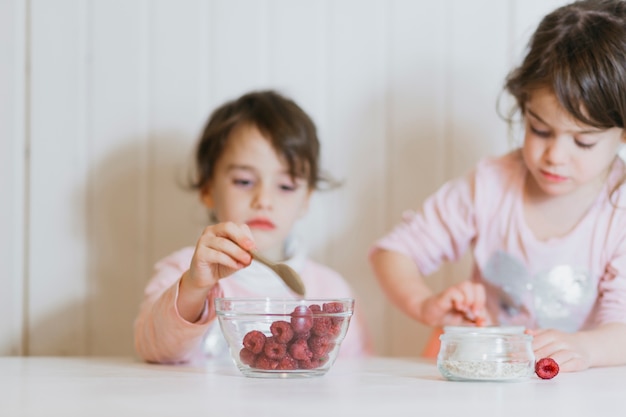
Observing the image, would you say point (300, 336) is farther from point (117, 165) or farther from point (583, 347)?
point (117, 165)

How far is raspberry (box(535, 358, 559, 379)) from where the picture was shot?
3.38ft

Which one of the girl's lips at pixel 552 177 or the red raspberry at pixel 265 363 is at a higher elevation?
the girl's lips at pixel 552 177

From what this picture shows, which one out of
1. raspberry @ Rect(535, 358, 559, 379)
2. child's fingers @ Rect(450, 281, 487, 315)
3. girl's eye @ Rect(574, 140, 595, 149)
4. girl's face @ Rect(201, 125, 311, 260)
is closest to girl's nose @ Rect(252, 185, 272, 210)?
girl's face @ Rect(201, 125, 311, 260)

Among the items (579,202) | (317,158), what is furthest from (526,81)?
(317,158)

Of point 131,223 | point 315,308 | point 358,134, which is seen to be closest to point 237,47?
point 358,134

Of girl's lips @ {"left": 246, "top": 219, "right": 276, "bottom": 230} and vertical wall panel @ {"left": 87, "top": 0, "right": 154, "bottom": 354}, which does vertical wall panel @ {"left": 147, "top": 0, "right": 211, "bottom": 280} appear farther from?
girl's lips @ {"left": 246, "top": 219, "right": 276, "bottom": 230}

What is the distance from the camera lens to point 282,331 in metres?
0.97

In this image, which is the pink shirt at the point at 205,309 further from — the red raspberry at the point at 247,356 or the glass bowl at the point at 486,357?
the glass bowl at the point at 486,357

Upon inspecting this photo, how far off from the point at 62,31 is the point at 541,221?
0.98m

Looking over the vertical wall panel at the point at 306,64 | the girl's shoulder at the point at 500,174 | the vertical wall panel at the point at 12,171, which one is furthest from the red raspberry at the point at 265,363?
the vertical wall panel at the point at 12,171

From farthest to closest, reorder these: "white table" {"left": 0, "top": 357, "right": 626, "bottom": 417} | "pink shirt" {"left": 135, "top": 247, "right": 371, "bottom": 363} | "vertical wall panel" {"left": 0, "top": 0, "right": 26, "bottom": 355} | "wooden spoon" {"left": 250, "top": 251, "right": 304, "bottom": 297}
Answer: "vertical wall panel" {"left": 0, "top": 0, "right": 26, "bottom": 355} → "pink shirt" {"left": 135, "top": 247, "right": 371, "bottom": 363} → "wooden spoon" {"left": 250, "top": 251, "right": 304, "bottom": 297} → "white table" {"left": 0, "top": 357, "right": 626, "bottom": 417}

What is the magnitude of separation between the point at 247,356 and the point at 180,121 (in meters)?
0.86

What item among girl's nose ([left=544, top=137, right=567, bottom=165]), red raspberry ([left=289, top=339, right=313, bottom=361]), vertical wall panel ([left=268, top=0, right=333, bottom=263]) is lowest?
red raspberry ([left=289, top=339, right=313, bottom=361])

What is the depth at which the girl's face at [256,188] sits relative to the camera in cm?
153
